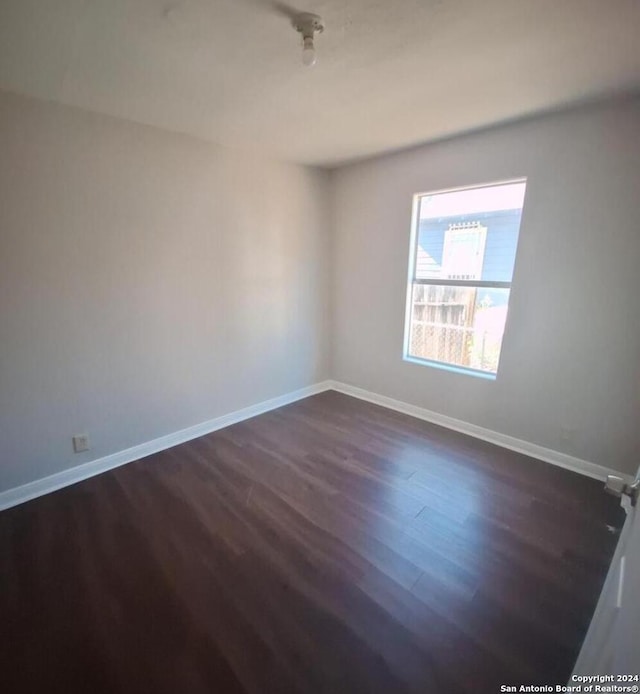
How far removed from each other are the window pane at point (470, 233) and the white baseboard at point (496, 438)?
1.34m

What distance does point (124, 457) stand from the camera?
2623mm

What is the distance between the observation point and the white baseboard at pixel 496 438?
8.02 ft

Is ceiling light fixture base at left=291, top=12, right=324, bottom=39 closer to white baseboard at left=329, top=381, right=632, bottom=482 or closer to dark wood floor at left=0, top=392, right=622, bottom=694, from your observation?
dark wood floor at left=0, top=392, right=622, bottom=694

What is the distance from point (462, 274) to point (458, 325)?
47 centimetres

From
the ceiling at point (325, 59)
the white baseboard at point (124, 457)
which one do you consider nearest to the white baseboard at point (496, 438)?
the white baseboard at point (124, 457)

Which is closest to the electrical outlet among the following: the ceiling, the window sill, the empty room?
the empty room

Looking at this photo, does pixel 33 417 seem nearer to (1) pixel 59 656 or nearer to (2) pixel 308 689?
(1) pixel 59 656

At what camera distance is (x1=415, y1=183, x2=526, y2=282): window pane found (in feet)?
8.80

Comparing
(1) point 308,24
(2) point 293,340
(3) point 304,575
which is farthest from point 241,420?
(1) point 308,24

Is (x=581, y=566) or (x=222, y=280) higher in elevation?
(x=222, y=280)

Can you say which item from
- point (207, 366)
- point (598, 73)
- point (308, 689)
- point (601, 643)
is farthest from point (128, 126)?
point (601, 643)

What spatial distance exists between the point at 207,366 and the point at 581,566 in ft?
9.46

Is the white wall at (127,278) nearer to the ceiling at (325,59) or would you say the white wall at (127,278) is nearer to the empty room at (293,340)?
the empty room at (293,340)

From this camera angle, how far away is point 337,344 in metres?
4.12
